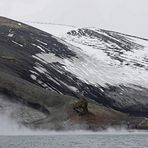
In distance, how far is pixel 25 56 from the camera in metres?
153

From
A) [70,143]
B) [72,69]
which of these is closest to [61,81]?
[72,69]

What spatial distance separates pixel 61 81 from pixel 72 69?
58.3 ft

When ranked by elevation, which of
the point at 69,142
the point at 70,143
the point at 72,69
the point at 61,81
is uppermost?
the point at 70,143

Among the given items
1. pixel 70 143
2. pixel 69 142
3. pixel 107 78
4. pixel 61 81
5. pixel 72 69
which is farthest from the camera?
pixel 107 78

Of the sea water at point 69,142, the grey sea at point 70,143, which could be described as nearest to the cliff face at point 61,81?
the sea water at point 69,142

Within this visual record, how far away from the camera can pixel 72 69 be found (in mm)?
165125

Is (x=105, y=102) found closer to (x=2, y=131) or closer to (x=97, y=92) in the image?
(x=97, y=92)

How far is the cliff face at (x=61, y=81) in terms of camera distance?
116688 mm

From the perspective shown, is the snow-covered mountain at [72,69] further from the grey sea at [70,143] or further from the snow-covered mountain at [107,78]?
the grey sea at [70,143]

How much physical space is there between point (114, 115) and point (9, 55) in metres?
32.3

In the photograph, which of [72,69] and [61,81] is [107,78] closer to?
[72,69]

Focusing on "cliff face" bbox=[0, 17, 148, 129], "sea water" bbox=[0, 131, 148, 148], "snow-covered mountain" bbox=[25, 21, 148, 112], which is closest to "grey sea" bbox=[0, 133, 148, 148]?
"sea water" bbox=[0, 131, 148, 148]

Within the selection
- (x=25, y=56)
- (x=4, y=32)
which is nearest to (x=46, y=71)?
(x=25, y=56)

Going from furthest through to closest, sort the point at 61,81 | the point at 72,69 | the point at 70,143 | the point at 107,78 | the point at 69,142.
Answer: the point at 107,78 → the point at 72,69 → the point at 61,81 → the point at 69,142 → the point at 70,143
